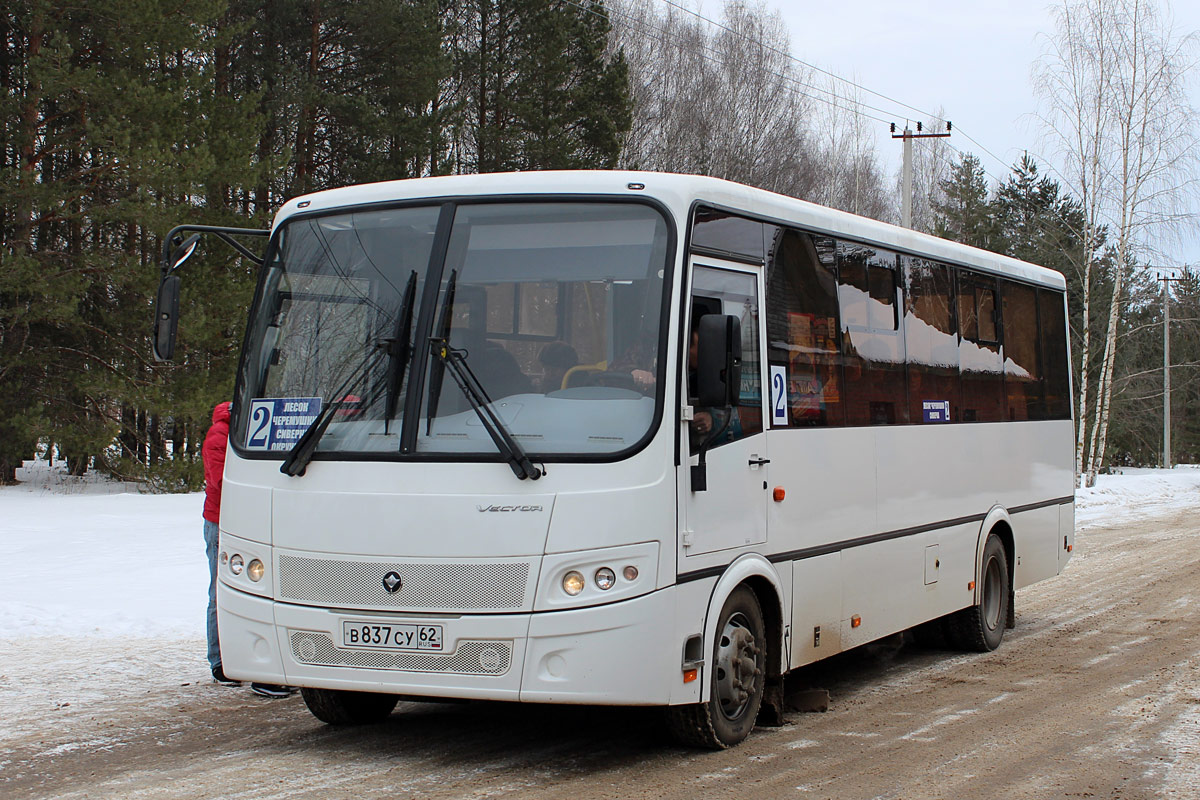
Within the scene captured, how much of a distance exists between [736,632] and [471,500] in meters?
1.69

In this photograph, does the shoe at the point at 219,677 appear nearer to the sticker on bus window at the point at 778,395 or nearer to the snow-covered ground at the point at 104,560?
the snow-covered ground at the point at 104,560

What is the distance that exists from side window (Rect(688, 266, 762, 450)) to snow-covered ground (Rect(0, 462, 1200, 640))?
5.68 m

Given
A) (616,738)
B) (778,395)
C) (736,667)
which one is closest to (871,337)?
(778,395)

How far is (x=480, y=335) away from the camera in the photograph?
6277 millimetres

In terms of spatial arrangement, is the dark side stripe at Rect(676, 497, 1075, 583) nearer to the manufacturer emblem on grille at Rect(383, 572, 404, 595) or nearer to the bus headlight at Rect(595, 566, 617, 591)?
the bus headlight at Rect(595, 566, 617, 591)

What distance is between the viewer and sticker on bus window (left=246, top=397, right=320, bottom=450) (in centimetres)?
657

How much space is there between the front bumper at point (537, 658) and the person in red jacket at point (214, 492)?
80.0 inches

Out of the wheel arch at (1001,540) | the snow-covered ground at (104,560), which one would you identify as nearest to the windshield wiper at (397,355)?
the snow-covered ground at (104,560)

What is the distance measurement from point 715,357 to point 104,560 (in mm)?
11257

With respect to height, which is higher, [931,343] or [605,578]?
[931,343]

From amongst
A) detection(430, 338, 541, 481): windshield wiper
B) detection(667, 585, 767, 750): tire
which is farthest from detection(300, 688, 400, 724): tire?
detection(430, 338, 541, 481): windshield wiper

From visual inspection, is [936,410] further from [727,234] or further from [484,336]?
[484,336]

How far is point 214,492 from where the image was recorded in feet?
26.6

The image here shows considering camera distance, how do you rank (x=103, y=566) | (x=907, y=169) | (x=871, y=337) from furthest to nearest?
(x=907, y=169), (x=103, y=566), (x=871, y=337)
